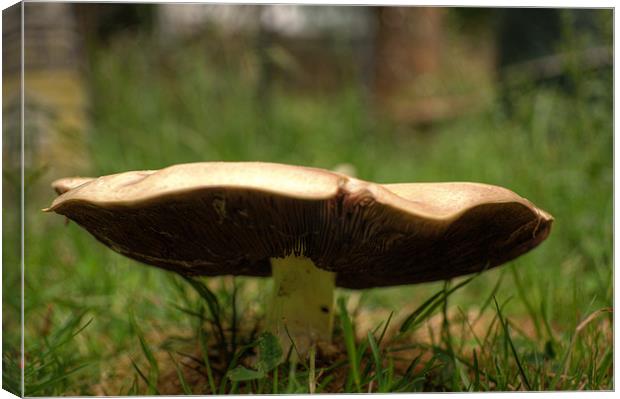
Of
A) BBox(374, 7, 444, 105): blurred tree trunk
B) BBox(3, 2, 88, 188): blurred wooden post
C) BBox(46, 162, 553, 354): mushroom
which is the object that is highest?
BBox(374, 7, 444, 105): blurred tree trunk

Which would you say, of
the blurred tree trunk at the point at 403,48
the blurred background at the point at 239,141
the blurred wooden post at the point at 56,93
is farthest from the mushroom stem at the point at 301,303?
the blurred tree trunk at the point at 403,48

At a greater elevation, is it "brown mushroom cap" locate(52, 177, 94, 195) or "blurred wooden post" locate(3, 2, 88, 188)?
"blurred wooden post" locate(3, 2, 88, 188)

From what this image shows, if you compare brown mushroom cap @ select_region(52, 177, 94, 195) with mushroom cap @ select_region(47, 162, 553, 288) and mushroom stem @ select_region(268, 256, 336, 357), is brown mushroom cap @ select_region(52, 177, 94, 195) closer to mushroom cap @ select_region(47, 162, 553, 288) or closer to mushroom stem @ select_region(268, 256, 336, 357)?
mushroom cap @ select_region(47, 162, 553, 288)

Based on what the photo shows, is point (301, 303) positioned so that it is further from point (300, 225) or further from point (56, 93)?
point (56, 93)

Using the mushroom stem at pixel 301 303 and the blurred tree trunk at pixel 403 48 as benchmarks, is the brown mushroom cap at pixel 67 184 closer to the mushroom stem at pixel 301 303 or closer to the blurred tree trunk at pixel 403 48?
the mushroom stem at pixel 301 303

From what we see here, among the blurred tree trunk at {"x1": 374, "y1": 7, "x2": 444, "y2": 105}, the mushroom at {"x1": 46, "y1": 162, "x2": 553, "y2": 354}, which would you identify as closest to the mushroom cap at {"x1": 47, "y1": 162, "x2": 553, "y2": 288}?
the mushroom at {"x1": 46, "y1": 162, "x2": 553, "y2": 354}

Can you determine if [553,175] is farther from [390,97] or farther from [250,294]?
[390,97]

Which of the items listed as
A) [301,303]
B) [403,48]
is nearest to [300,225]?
[301,303]
